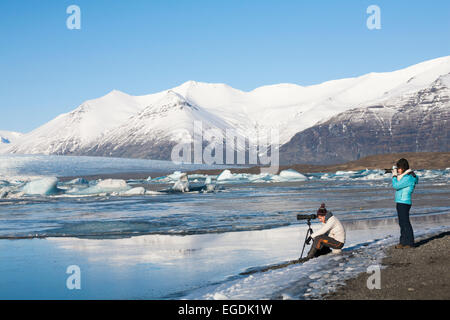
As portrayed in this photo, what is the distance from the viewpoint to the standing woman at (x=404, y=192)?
1251 centimetres

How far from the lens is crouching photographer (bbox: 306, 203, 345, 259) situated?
12586 millimetres

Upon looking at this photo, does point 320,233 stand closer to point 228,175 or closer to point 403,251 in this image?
point 403,251

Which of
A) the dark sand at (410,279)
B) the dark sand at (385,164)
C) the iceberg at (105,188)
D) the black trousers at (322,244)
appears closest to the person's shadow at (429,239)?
the dark sand at (410,279)

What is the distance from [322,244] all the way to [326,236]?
0.22 m

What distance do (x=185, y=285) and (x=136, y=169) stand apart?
389ft

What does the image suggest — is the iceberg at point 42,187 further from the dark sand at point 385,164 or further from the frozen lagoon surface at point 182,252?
the dark sand at point 385,164

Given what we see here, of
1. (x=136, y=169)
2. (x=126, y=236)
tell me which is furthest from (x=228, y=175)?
(x=126, y=236)

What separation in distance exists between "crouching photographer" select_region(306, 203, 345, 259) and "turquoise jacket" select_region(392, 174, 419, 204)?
156cm

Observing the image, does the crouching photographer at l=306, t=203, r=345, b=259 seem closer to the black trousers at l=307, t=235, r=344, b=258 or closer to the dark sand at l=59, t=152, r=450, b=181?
the black trousers at l=307, t=235, r=344, b=258

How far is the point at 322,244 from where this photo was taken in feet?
42.0

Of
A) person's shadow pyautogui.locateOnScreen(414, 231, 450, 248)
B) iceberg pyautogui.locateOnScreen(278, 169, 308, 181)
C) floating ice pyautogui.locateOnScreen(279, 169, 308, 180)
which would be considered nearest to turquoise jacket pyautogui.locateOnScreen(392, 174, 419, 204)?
person's shadow pyautogui.locateOnScreen(414, 231, 450, 248)

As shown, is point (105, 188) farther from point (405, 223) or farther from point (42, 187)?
point (405, 223)

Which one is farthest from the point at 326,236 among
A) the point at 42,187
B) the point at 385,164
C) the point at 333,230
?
the point at 385,164
